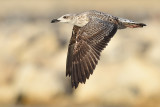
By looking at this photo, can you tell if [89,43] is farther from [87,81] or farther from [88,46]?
[87,81]

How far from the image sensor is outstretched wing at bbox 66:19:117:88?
8.76 metres

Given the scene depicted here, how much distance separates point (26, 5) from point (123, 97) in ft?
68.0

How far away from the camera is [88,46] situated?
29.0 feet

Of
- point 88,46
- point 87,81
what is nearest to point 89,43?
point 88,46

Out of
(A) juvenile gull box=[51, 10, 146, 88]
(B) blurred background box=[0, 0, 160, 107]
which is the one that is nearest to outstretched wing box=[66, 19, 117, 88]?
(A) juvenile gull box=[51, 10, 146, 88]

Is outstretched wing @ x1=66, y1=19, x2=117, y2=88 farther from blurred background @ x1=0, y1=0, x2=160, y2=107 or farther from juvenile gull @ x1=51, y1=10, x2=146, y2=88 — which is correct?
blurred background @ x1=0, y1=0, x2=160, y2=107

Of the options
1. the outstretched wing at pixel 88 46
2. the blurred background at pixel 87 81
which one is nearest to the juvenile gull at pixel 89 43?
the outstretched wing at pixel 88 46

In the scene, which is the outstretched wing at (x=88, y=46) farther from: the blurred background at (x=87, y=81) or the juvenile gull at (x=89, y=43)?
the blurred background at (x=87, y=81)

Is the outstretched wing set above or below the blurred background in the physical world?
above

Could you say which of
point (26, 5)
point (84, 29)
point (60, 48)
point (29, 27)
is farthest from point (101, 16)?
point (26, 5)

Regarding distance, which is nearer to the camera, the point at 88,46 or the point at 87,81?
the point at 88,46

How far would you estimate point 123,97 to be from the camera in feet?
41.9

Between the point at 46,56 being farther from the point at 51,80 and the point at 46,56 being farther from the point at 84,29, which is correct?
the point at 84,29

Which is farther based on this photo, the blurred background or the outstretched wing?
the blurred background
